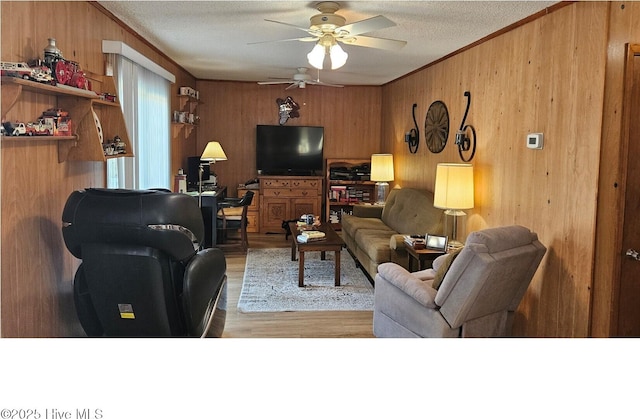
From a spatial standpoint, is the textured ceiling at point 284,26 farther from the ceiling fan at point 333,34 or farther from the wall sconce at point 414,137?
the wall sconce at point 414,137

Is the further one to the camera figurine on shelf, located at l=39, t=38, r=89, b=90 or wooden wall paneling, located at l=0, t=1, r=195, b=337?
figurine on shelf, located at l=39, t=38, r=89, b=90

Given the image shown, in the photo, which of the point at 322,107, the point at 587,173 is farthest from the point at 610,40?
the point at 322,107

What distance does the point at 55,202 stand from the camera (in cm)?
262

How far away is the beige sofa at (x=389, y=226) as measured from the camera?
4605 millimetres

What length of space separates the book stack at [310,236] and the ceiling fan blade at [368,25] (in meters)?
2.20

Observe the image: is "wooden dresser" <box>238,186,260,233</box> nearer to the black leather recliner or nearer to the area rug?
the area rug

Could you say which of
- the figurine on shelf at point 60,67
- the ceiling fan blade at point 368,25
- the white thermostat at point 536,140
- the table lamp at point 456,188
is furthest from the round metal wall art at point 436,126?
the figurine on shelf at point 60,67

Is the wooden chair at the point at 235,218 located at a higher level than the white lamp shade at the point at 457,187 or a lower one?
lower

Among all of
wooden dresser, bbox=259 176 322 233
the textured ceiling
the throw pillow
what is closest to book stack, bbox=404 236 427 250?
the throw pillow

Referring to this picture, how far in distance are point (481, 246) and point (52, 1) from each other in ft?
8.45

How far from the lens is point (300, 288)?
4.68 m

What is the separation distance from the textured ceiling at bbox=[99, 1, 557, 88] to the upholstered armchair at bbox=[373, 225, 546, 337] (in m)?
1.57

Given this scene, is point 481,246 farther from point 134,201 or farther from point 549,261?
point 134,201

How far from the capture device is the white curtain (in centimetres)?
362
